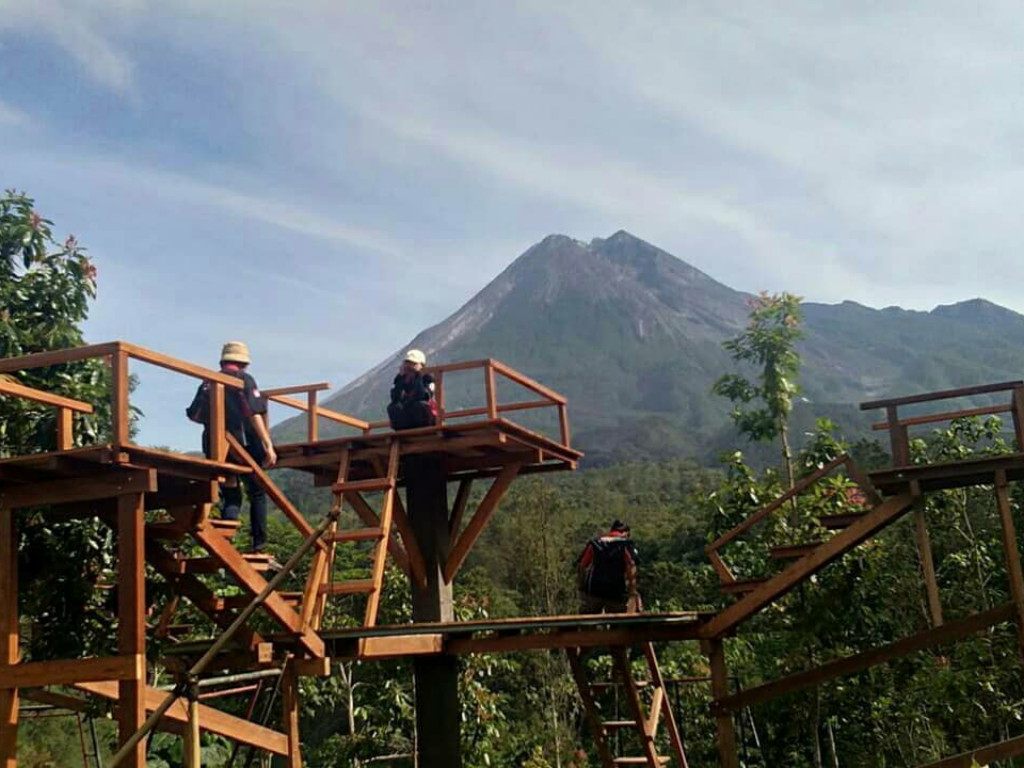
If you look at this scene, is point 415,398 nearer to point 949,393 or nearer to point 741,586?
point 741,586

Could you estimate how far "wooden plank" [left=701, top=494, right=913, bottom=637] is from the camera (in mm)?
9242

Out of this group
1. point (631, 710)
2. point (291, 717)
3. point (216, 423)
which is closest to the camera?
point (216, 423)

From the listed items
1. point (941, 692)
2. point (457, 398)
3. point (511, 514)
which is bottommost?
point (941, 692)

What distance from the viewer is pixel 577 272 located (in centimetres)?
17900

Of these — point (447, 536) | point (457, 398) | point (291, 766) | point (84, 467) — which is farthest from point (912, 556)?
point (457, 398)

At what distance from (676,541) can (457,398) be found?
335 ft

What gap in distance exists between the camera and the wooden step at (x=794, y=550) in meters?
9.63

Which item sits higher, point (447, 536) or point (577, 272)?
point (577, 272)

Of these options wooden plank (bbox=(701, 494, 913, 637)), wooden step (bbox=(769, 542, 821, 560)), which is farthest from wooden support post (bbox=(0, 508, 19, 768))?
wooden step (bbox=(769, 542, 821, 560))

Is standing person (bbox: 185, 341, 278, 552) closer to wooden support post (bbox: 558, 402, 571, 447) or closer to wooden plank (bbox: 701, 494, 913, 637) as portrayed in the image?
wooden support post (bbox: 558, 402, 571, 447)

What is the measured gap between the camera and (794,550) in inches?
383

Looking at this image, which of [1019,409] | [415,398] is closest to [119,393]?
[415,398]

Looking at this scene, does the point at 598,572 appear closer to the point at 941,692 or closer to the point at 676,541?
the point at 941,692

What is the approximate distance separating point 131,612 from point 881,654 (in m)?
6.45
